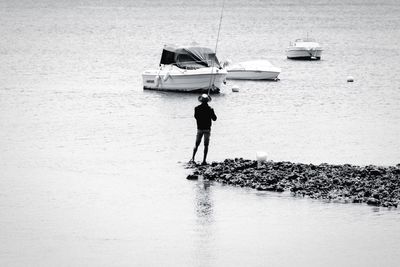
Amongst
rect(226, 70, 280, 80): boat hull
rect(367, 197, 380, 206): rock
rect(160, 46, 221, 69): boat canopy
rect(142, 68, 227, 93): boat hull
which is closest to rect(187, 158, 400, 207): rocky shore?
rect(367, 197, 380, 206): rock

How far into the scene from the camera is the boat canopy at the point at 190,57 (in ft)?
152

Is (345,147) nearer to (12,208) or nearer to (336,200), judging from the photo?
(336,200)

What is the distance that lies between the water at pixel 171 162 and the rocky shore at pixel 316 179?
475 millimetres

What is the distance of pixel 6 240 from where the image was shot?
17891 mm

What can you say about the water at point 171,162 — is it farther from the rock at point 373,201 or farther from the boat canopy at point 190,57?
the boat canopy at point 190,57

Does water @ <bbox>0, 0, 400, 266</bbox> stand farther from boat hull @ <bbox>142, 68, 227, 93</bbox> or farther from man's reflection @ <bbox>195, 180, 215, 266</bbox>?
boat hull @ <bbox>142, 68, 227, 93</bbox>

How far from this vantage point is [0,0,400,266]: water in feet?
57.4

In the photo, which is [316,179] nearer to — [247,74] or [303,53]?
[247,74]

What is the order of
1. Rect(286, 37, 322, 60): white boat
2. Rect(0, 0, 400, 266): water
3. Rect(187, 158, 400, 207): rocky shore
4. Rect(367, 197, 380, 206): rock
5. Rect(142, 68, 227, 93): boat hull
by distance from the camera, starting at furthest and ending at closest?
Rect(286, 37, 322, 60): white boat, Rect(142, 68, 227, 93): boat hull, Rect(187, 158, 400, 207): rocky shore, Rect(367, 197, 380, 206): rock, Rect(0, 0, 400, 266): water

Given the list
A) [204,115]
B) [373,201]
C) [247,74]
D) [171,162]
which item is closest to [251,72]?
[247,74]

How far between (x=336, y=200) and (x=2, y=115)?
68.3 ft

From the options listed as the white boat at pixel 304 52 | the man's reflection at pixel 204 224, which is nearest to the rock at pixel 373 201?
the man's reflection at pixel 204 224

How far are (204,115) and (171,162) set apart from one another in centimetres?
305

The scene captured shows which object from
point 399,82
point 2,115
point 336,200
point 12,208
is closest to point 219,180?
point 336,200
